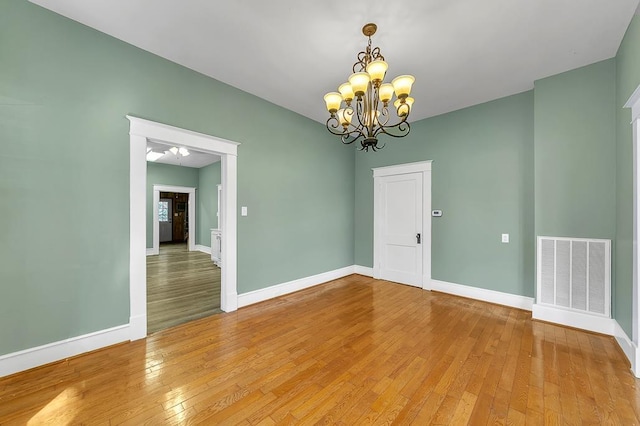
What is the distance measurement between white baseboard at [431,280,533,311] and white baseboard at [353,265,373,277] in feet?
4.26

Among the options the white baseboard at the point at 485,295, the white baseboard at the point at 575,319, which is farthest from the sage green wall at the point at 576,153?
the white baseboard at the point at 485,295

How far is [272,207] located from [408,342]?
2.59 m

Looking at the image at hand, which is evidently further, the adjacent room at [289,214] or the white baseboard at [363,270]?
the white baseboard at [363,270]

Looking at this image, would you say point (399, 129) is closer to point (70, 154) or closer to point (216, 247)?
point (70, 154)

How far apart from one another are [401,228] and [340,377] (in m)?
3.23

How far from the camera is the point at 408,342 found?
2568mm

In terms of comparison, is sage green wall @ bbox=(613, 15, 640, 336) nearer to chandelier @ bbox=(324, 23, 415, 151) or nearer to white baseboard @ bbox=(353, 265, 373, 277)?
chandelier @ bbox=(324, 23, 415, 151)

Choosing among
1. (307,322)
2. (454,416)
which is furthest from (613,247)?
(307,322)

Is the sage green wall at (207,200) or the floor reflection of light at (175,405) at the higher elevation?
the sage green wall at (207,200)

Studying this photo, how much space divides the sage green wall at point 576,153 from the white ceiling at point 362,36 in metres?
0.22

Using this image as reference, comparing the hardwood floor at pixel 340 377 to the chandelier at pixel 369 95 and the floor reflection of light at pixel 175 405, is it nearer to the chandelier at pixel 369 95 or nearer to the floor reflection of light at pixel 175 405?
the floor reflection of light at pixel 175 405

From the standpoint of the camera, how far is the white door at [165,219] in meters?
10.7

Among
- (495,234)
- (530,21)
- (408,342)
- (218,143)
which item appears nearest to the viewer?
(530,21)

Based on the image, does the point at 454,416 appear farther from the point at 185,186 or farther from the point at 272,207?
the point at 185,186
